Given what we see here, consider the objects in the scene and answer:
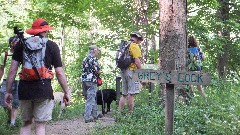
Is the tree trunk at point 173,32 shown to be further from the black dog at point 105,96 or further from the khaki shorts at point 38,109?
the black dog at point 105,96

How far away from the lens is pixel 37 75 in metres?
4.50

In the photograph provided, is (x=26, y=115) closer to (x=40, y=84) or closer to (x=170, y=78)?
(x=40, y=84)

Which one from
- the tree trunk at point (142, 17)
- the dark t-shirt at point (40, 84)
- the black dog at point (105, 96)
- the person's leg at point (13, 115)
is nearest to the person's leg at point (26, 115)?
the dark t-shirt at point (40, 84)

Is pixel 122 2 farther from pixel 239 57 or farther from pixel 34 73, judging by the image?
pixel 34 73

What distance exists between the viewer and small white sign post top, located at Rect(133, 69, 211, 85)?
4445mm

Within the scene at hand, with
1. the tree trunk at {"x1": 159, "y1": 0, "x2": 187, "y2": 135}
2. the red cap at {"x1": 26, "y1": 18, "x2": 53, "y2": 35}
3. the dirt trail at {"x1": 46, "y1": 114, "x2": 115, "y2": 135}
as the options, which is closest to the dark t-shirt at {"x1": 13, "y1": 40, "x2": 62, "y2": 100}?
the red cap at {"x1": 26, "y1": 18, "x2": 53, "y2": 35}

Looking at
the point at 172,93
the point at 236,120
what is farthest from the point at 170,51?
the point at 236,120

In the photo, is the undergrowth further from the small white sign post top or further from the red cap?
the red cap

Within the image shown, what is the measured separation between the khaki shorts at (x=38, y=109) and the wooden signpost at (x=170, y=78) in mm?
1332

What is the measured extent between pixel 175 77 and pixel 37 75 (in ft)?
6.15

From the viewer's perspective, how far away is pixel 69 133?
691cm

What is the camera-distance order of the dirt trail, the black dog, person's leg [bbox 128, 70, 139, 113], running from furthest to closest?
the black dog < person's leg [bbox 128, 70, 139, 113] < the dirt trail

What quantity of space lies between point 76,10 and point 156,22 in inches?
111

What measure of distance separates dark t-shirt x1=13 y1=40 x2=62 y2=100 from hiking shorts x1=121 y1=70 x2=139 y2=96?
313cm
